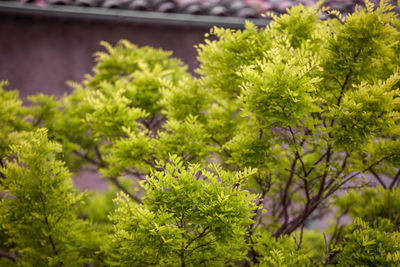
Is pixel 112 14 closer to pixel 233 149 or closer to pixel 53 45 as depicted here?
pixel 53 45

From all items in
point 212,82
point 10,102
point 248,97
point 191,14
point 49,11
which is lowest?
point 248,97

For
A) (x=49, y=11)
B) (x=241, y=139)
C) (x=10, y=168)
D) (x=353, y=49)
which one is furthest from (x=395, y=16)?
(x=49, y=11)

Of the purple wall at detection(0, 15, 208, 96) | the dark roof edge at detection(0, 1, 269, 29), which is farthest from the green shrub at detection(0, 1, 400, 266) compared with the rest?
the purple wall at detection(0, 15, 208, 96)

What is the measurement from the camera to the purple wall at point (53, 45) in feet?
21.9

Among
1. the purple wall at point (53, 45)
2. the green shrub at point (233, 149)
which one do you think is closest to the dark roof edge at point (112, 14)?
the purple wall at point (53, 45)

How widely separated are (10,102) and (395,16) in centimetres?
495

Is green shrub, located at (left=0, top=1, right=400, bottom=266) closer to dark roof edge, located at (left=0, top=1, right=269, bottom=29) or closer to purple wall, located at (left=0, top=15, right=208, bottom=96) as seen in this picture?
dark roof edge, located at (left=0, top=1, right=269, bottom=29)

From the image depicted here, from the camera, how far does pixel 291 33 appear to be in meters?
3.43

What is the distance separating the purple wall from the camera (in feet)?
21.9

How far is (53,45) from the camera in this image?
709 cm

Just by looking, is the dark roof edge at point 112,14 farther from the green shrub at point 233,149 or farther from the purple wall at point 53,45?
the green shrub at point 233,149

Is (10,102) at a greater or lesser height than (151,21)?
lesser

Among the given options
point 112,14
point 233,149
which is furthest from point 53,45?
point 233,149

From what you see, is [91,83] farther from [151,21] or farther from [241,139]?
[241,139]
